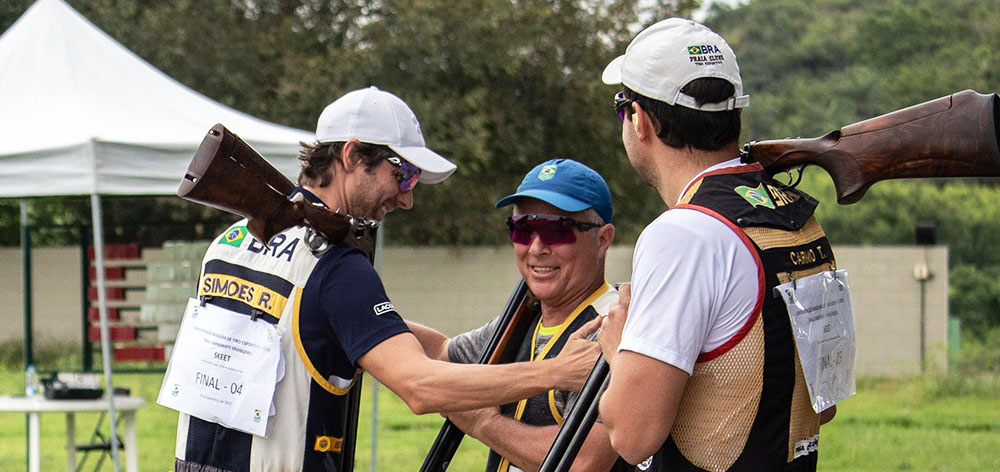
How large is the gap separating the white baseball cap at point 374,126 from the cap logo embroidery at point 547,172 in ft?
1.09

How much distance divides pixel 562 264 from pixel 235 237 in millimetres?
900

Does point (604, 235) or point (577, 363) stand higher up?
point (604, 235)

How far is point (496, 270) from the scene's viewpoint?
19.0m

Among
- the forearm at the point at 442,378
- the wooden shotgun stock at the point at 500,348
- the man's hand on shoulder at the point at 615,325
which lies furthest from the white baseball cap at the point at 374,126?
the man's hand on shoulder at the point at 615,325

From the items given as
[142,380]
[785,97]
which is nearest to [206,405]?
[142,380]

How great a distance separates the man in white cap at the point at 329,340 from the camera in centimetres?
299

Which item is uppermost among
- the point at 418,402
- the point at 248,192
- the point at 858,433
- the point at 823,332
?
the point at 248,192

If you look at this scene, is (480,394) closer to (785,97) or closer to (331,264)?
(331,264)

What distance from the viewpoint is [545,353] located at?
3.36 m

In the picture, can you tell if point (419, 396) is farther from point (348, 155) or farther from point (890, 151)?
point (890, 151)

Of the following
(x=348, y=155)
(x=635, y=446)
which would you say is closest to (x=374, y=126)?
(x=348, y=155)

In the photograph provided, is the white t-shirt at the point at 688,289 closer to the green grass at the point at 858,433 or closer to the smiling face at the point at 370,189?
the smiling face at the point at 370,189

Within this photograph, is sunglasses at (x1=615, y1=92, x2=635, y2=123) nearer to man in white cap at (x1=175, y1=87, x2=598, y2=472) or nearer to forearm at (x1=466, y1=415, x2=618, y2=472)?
man in white cap at (x1=175, y1=87, x2=598, y2=472)

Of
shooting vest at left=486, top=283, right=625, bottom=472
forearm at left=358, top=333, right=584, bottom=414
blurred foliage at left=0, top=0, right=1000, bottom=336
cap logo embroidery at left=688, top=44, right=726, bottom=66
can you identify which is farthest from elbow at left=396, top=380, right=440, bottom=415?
blurred foliage at left=0, top=0, right=1000, bottom=336
